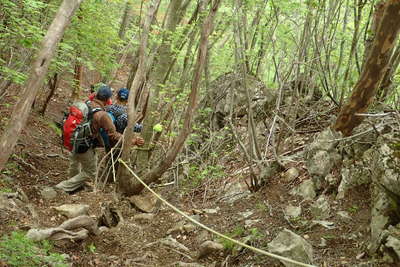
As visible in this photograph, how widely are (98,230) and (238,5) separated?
393cm

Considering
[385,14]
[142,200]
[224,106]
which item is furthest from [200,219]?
[224,106]

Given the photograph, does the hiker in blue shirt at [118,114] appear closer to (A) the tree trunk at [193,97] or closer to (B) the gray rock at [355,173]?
(A) the tree trunk at [193,97]

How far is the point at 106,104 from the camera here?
7230 millimetres

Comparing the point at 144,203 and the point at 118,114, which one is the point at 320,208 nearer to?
the point at 144,203

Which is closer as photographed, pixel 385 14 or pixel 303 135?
pixel 385 14

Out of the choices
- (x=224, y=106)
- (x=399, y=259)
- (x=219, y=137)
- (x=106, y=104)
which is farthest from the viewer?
(x=224, y=106)

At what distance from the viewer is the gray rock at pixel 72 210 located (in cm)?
566

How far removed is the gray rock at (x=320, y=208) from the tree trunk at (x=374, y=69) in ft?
3.26

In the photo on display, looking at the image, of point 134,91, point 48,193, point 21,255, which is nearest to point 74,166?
point 48,193

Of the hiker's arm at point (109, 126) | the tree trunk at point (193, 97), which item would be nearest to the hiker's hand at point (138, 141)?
the hiker's arm at point (109, 126)

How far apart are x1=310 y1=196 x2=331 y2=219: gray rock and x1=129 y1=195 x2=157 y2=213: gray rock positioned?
2621mm

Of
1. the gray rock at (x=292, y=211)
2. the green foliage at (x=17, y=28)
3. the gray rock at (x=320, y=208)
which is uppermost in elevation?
the green foliage at (x=17, y=28)

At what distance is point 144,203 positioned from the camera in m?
6.64

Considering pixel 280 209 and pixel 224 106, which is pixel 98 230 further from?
pixel 224 106
